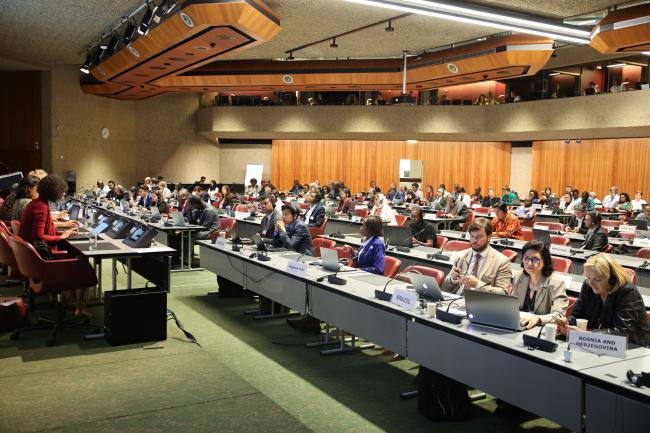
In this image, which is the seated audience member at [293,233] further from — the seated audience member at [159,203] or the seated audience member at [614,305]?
the seated audience member at [159,203]

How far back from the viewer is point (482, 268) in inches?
197

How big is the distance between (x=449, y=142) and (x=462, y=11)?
15.1m

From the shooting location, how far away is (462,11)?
903 cm

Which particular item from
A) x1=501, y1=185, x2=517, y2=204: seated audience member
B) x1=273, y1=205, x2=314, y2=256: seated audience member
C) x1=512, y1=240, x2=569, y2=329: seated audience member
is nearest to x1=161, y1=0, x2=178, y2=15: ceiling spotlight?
x1=273, y1=205, x2=314, y2=256: seated audience member

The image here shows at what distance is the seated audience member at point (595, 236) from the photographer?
795 cm

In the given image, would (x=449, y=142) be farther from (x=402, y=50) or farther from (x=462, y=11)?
(x=462, y=11)

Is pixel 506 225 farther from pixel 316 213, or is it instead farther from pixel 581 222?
pixel 316 213

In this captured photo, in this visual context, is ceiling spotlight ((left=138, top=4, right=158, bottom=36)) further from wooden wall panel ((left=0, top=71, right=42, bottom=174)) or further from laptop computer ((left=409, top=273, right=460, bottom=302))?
wooden wall panel ((left=0, top=71, right=42, bottom=174))

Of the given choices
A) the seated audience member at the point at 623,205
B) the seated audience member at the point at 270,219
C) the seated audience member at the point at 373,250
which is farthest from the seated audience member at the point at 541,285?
the seated audience member at the point at 623,205

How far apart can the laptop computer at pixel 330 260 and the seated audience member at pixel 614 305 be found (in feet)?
7.92

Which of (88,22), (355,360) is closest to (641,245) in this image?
(355,360)

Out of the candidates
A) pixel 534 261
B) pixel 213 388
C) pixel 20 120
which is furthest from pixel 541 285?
pixel 20 120

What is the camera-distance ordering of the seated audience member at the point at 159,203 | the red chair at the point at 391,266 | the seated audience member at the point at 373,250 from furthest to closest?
the seated audience member at the point at 159,203
the seated audience member at the point at 373,250
the red chair at the point at 391,266

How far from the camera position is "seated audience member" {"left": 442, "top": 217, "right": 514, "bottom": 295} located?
4.86 meters
